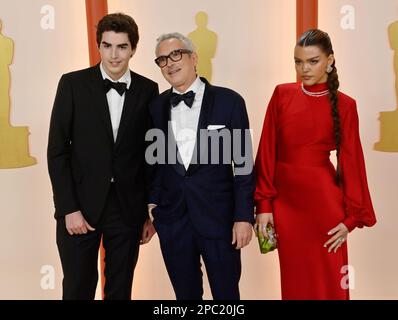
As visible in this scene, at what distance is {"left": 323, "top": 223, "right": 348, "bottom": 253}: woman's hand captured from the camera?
240cm

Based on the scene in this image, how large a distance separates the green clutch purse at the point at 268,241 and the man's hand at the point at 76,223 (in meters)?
0.85

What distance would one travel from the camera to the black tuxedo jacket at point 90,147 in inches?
95.7

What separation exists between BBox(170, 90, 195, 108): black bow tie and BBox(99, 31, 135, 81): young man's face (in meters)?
0.31

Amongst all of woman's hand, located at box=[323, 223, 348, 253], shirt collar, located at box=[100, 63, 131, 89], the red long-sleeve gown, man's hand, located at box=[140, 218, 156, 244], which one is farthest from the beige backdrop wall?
woman's hand, located at box=[323, 223, 348, 253]

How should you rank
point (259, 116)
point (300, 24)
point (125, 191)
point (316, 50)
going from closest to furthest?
point (316, 50) → point (125, 191) → point (300, 24) → point (259, 116)

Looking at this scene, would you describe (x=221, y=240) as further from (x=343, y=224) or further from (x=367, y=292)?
(x=367, y=292)

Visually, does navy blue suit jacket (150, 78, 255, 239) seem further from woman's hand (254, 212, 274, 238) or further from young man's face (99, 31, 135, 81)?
young man's face (99, 31, 135, 81)

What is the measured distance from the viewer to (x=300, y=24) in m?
3.11

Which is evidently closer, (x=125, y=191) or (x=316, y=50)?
(x=316, y=50)

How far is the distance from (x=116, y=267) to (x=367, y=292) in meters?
1.82

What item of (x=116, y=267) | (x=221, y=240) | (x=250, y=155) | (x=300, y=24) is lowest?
(x=116, y=267)

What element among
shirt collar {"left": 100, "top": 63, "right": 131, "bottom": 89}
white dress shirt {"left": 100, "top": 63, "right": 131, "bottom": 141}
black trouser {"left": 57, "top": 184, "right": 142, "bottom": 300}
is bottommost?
black trouser {"left": 57, "top": 184, "right": 142, "bottom": 300}

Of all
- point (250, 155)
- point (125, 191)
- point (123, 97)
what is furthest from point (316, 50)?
point (125, 191)

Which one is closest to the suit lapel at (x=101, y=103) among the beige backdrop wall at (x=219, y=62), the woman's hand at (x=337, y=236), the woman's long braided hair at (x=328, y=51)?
the beige backdrop wall at (x=219, y=62)
